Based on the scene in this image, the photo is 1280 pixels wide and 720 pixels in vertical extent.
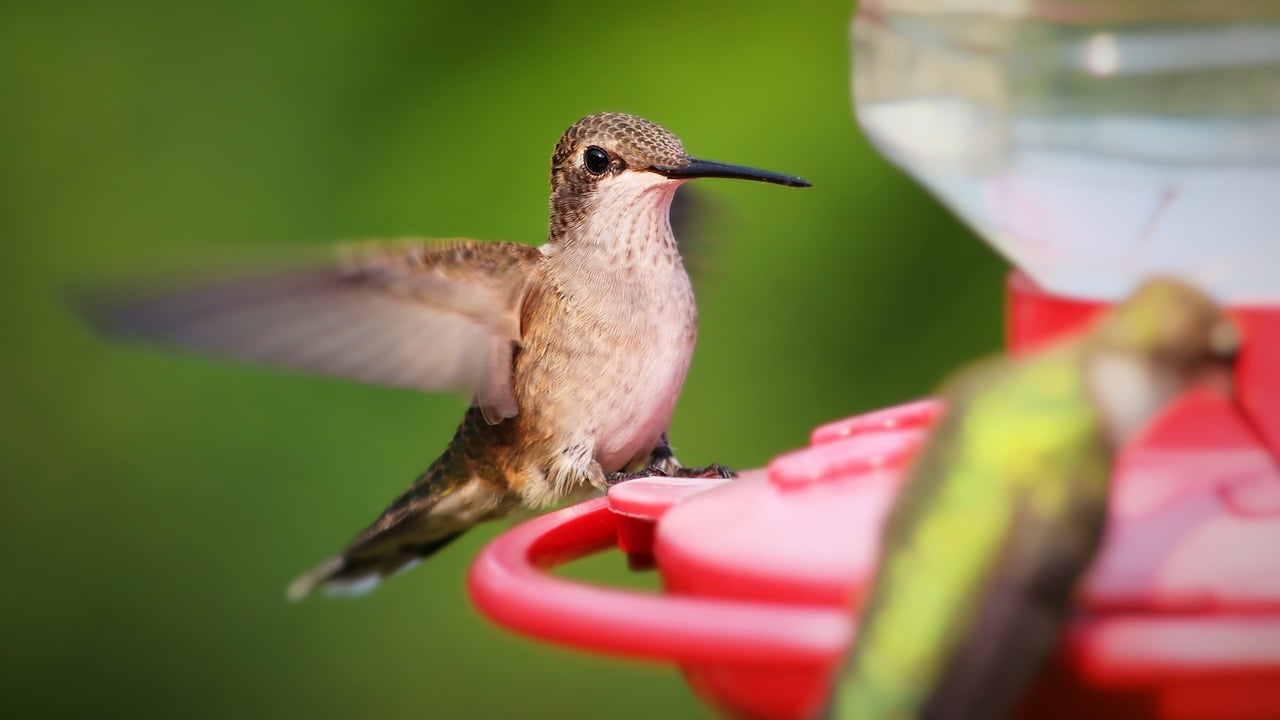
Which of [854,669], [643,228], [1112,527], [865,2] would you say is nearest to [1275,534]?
[1112,527]

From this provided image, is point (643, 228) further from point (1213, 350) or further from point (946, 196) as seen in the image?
point (1213, 350)

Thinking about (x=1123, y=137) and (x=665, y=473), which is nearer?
(x=1123, y=137)

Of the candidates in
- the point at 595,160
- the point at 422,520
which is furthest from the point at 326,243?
the point at 595,160

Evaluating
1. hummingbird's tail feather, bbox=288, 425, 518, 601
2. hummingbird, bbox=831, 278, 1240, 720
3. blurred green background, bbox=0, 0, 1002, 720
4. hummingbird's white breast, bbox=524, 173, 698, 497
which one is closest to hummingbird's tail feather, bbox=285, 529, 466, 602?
hummingbird's tail feather, bbox=288, 425, 518, 601

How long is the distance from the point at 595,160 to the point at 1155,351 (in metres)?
2.20

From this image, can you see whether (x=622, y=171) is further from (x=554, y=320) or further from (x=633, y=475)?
(x=633, y=475)

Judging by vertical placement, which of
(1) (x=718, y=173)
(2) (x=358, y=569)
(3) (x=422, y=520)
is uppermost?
(1) (x=718, y=173)

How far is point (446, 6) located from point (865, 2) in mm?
2510

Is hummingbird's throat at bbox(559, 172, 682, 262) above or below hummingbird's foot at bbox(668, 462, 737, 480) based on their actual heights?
above

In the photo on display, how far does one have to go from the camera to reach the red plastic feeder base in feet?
6.01

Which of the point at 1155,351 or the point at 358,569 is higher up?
the point at 1155,351

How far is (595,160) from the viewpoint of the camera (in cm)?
396

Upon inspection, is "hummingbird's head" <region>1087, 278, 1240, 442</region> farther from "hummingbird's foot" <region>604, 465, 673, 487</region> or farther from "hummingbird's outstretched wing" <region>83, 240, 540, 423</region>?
"hummingbird's foot" <region>604, 465, 673, 487</region>

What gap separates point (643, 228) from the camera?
3.90 meters
